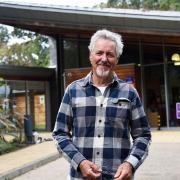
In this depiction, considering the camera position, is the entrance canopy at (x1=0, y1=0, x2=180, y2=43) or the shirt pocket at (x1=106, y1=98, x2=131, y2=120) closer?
the shirt pocket at (x1=106, y1=98, x2=131, y2=120)

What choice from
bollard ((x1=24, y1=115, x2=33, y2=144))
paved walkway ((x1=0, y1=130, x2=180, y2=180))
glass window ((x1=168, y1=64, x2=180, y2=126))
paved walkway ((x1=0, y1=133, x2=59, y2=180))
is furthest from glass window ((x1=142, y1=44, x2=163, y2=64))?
paved walkway ((x1=0, y1=133, x2=59, y2=180))

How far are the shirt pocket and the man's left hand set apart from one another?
301 mm

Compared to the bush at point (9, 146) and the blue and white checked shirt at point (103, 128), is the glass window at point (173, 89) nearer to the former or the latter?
the bush at point (9, 146)

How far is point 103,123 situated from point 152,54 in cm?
2377

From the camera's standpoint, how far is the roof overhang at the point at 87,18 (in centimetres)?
2317

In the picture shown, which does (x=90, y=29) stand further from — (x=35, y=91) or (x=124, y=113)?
(x=124, y=113)

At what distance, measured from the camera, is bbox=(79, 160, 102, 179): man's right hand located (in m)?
3.34

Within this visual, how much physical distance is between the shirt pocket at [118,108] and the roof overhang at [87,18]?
19709 mm

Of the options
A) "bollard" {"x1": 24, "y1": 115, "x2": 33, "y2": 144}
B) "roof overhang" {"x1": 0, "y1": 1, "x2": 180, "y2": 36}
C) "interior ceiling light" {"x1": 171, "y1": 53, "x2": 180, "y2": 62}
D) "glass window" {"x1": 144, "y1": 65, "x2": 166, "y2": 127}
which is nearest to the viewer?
"bollard" {"x1": 24, "y1": 115, "x2": 33, "y2": 144}

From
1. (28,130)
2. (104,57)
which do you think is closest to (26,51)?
(28,130)

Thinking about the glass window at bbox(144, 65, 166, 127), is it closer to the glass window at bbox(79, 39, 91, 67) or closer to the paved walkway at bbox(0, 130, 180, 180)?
the glass window at bbox(79, 39, 91, 67)

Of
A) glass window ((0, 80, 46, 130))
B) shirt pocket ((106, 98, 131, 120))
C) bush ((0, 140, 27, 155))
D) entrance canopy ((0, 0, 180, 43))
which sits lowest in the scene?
bush ((0, 140, 27, 155))

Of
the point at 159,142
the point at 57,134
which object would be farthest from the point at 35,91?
the point at 57,134

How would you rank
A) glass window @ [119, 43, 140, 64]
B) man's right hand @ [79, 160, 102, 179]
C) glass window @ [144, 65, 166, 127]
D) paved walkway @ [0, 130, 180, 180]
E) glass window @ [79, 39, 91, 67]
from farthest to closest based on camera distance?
glass window @ [79, 39, 91, 67], glass window @ [119, 43, 140, 64], glass window @ [144, 65, 166, 127], paved walkway @ [0, 130, 180, 180], man's right hand @ [79, 160, 102, 179]
